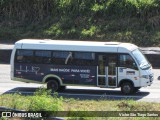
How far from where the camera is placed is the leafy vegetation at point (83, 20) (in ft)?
133

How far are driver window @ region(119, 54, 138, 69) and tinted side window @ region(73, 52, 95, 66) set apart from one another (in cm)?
138

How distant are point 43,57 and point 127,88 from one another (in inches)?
178

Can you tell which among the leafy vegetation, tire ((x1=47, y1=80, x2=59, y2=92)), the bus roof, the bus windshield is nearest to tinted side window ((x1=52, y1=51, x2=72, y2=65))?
the bus roof

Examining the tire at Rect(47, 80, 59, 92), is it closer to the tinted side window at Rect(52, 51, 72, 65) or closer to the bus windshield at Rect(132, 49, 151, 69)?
the tinted side window at Rect(52, 51, 72, 65)

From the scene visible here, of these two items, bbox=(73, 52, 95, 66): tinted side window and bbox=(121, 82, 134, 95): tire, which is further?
bbox=(73, 52, 95, 66): tinted side window

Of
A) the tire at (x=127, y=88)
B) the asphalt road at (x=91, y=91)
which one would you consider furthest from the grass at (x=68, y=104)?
the tire at (x=127, y=88)

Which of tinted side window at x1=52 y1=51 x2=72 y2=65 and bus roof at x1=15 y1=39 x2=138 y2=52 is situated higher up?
bus roof at x1=15 y1=39 x2=138 y2=52

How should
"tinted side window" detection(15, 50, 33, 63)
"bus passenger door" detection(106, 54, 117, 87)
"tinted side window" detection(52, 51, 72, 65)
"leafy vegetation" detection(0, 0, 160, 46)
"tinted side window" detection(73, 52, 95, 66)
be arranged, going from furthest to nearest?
"leafy vegetation" detection(0, 0, 160, 46), "tinted side window" detection(15, 50, 33, 63), "tinted side window" detection(52, 51, 72, 65), "tinted side window" detection(73, 52, 95, 66), "bus passenger door" detection(106, 54, 117, 87)

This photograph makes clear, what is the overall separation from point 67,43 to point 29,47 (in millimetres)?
1957

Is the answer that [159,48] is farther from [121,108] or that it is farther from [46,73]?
[121,108]

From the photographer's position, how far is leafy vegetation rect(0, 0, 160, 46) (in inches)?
1599

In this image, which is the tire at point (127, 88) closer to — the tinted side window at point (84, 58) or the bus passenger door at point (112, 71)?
the bus passenger door at point (112, 71)

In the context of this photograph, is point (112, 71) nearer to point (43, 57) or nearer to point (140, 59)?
point (140, 59)

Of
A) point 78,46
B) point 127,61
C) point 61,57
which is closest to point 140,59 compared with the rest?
point 127,61
